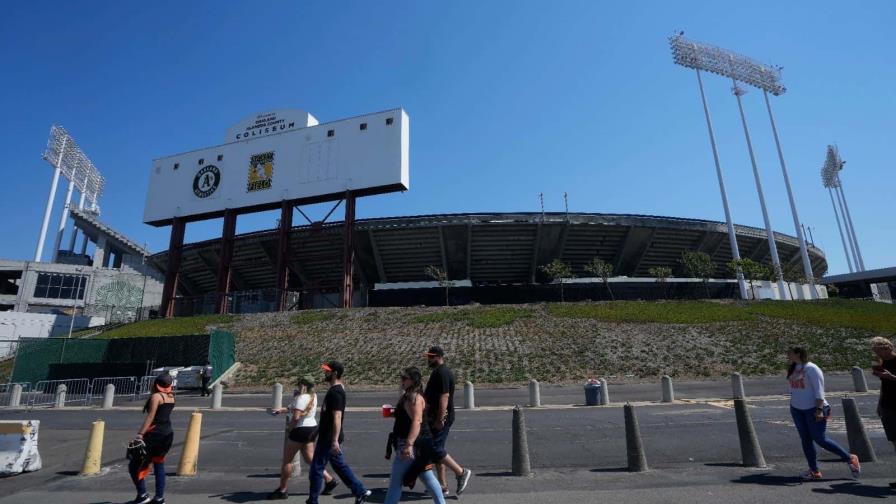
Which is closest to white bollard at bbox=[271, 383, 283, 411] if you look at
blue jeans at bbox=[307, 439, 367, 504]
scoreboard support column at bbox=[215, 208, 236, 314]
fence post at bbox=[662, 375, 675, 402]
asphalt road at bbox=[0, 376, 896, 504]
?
asphalt road at bbox=[0, 376, 896, 504]

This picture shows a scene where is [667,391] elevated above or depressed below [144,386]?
below

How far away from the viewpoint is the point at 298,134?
44531 millimetres

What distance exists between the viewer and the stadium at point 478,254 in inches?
1654

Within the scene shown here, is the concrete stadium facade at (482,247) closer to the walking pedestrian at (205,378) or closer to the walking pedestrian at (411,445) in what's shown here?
the walking pedestrian at (205,378)

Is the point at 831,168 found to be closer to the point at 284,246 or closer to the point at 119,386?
the point at 284,246

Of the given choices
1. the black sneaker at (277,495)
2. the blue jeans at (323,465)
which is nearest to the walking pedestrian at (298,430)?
the black sneaker at (277,495)

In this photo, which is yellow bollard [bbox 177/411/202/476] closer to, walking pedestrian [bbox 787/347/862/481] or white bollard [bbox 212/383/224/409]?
walking pedestrian [bbox 787/347/862/481]

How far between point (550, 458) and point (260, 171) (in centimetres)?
4375

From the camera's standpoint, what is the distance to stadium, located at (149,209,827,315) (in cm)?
4200

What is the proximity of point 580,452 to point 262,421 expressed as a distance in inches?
384

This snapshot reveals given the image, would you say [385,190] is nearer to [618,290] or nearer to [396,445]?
[618,290]

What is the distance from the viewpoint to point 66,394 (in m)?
23.6

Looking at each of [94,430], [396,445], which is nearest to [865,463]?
[396,445]

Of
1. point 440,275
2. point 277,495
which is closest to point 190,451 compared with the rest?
point 277,495
